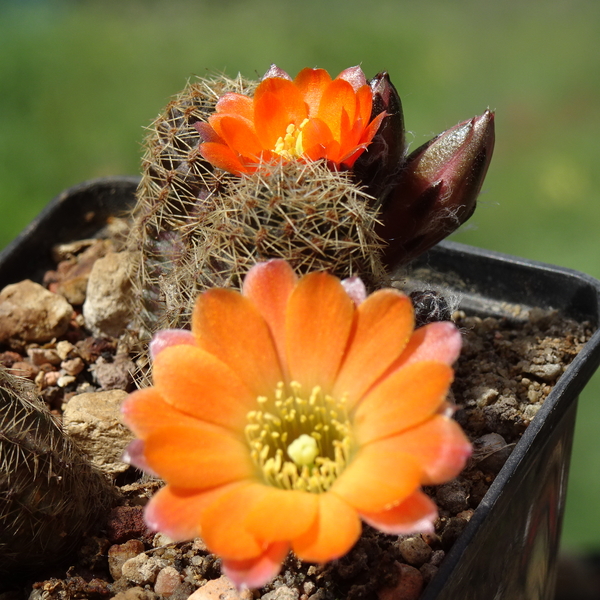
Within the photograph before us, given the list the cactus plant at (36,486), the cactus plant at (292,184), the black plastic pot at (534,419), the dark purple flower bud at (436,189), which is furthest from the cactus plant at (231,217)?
the black plastic pot at (534,419)

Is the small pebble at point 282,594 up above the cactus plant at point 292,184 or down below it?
below

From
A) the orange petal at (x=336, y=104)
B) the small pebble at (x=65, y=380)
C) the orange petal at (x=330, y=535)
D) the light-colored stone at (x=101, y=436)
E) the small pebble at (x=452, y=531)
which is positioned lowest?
the orange petal at (x=330, y=535)

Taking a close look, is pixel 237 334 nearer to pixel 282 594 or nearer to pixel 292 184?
pixel 292 184

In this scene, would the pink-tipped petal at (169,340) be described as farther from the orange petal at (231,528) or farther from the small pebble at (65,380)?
the small pebble at (65,380)

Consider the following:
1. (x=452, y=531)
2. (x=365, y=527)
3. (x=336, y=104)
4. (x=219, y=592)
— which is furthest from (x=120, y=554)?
(x=336, y=104)

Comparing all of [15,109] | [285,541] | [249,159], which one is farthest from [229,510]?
[15,109]

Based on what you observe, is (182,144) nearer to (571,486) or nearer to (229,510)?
(229,510)
